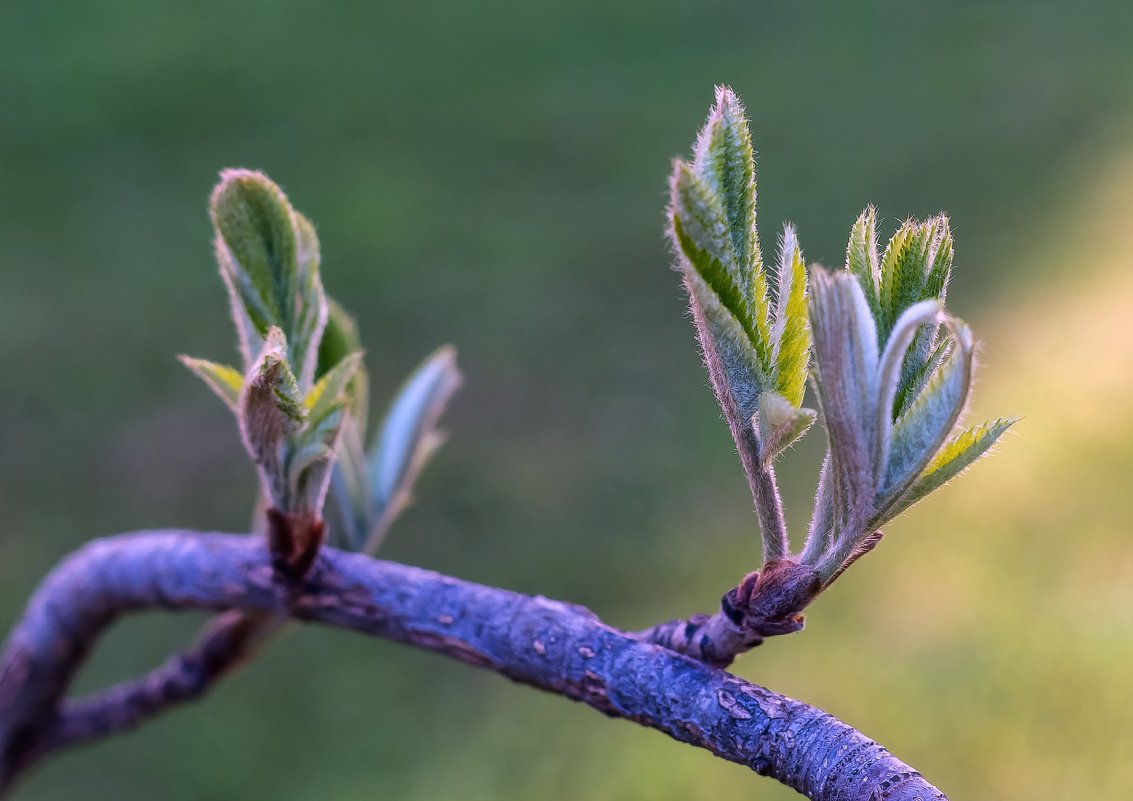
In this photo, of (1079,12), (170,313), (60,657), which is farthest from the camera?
(1079,12)

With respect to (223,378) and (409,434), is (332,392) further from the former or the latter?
(409,434)

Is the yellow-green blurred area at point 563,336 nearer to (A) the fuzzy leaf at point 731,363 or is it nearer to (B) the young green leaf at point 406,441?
(B) the young green leaf at point 406,441

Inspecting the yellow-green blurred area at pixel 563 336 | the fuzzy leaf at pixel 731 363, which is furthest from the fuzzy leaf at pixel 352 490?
the yellow-green blurred area at pixel 563 336

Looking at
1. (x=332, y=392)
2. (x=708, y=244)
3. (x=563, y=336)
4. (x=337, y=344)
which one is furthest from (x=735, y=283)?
(x=563, y=336)

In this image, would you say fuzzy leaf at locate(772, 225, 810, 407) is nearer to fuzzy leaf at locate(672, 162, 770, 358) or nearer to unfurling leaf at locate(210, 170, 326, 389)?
fuzzy leaf at locate(672, 162, 770, 358)

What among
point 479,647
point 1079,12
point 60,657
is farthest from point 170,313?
point 1079,12

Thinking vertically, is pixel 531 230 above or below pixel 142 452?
above

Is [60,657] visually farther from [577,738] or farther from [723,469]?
[723,469]
